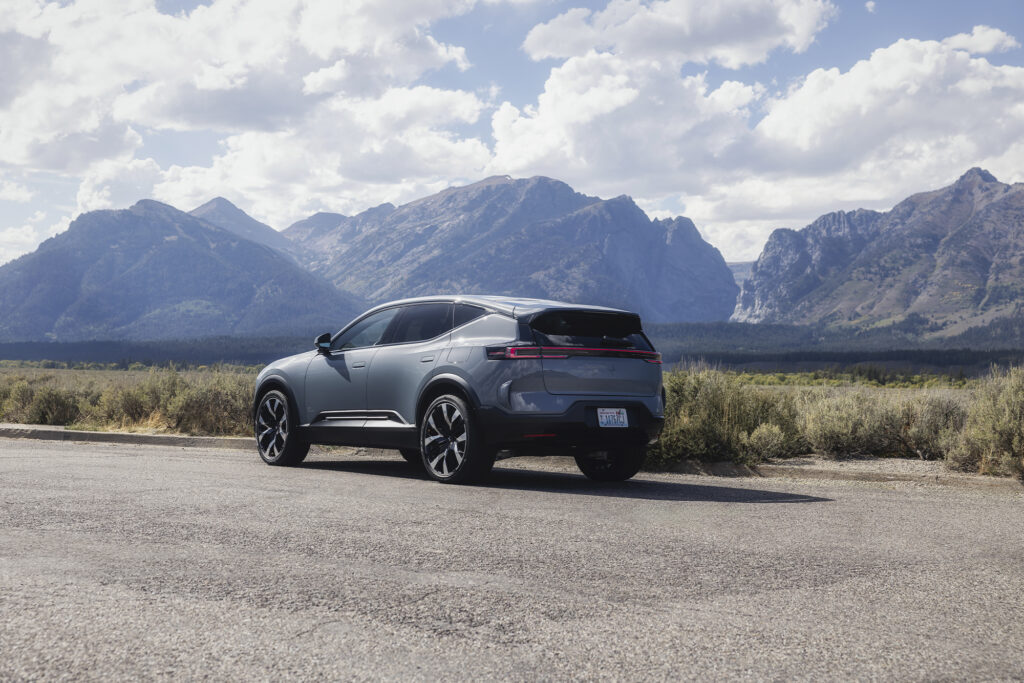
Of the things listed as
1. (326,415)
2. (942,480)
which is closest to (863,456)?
(942,480)

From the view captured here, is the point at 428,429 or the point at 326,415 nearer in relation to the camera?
the point at 428,429

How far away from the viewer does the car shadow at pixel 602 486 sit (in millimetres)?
8703

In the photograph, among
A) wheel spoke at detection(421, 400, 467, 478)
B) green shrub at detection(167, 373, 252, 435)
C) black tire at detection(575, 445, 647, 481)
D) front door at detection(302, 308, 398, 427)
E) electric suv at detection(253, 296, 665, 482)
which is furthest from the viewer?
green shrub at detection(167, 373, 252, 435)

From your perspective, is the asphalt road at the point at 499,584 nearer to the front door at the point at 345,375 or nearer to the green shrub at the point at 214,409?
the front door at the point at 345,375

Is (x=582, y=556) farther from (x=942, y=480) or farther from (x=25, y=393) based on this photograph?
(x=25, y=393)

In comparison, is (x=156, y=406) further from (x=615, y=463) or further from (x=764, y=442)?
(x=764, y=442)

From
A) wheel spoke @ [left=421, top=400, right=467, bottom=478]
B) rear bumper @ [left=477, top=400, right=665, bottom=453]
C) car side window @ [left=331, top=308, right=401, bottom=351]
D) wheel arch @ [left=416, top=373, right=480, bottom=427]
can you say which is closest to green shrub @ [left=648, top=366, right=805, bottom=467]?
rear bumper @ [left=477, top=400, right=665, bottom=453]

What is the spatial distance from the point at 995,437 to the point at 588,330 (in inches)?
180

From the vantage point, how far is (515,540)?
20.7 ft

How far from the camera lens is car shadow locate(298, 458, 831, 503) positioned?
8.70 metres

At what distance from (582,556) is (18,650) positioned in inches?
121

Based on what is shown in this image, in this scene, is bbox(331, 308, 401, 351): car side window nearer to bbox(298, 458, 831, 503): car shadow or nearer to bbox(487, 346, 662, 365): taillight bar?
bbox(298, 458, 831, 503): car shadow

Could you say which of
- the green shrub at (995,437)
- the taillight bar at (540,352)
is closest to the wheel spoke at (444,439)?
the taillight bar at (540,352)

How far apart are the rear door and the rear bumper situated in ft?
0.67
